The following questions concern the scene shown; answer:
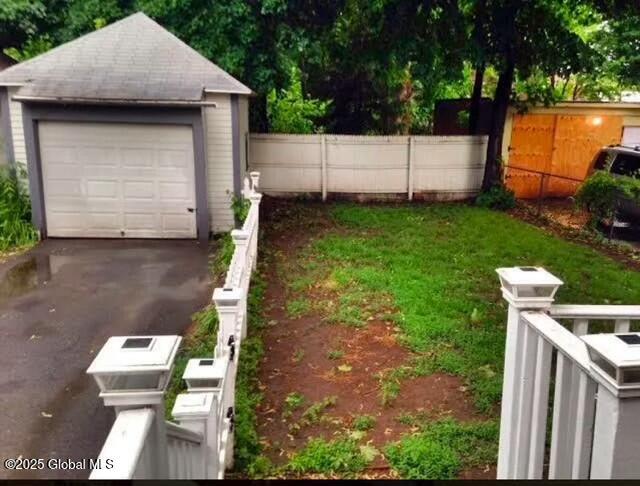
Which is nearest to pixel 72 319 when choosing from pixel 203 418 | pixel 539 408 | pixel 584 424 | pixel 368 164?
pixel 203 418

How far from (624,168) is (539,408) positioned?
957 cm

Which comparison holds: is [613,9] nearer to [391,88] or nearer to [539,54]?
[539,54]

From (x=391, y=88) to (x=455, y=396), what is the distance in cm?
1313

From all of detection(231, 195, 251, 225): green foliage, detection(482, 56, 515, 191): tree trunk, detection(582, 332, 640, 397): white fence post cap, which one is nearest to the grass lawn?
detection(231, 195, 251, 225): green foliage

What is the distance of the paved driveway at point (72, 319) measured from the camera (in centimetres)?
435

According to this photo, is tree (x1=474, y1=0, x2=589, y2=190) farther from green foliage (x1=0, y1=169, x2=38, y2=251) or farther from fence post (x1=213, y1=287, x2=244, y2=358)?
green foliage (x1=0, y1=169, x2=38, y2=251)

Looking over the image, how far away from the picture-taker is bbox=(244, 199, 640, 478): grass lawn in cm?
413

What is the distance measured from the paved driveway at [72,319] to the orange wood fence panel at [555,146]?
29.2 feet

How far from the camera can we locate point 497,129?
43.6ft

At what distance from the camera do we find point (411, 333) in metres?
6.07

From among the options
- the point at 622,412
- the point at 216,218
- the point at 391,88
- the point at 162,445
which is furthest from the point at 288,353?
the point at 391,88

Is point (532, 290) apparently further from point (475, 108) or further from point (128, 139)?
point (475, 108)

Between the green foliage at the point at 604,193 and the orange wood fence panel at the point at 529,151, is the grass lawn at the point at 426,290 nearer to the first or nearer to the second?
the green foliage at the point at 604,193

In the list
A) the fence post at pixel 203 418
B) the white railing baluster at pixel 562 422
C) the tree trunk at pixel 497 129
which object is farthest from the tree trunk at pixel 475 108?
the fence post at pixel 203 418
